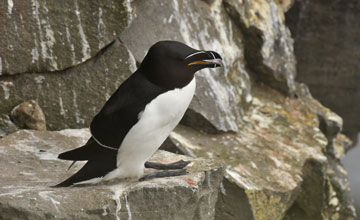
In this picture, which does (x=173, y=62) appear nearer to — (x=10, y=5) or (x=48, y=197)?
(x=48, y=197)

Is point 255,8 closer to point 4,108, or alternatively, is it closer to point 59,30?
point 59,30

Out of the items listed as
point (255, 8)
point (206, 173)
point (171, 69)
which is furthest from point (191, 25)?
point (171, 69)

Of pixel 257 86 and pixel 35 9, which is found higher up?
pixel 35 9

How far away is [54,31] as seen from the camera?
13.5 ft

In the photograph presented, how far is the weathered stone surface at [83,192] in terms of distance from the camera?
2.72 meters

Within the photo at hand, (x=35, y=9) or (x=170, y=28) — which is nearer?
(x=35, y=9)

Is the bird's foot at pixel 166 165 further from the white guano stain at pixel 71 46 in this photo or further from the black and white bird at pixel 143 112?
the white guano stain at pixel 71 46

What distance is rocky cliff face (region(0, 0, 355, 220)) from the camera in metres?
3.01

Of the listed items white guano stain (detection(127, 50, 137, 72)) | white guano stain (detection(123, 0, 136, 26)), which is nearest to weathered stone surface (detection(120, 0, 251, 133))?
white guano stain (detection(127, 50, 137, 72))

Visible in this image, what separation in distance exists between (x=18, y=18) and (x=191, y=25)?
60.0 inches

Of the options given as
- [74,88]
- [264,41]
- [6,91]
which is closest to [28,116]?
[6,91]

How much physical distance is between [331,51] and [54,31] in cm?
441

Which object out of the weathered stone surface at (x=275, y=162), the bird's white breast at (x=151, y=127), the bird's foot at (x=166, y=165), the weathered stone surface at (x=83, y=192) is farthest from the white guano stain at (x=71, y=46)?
the bird's white breast at (x=151, y=127)

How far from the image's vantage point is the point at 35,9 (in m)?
4.02
